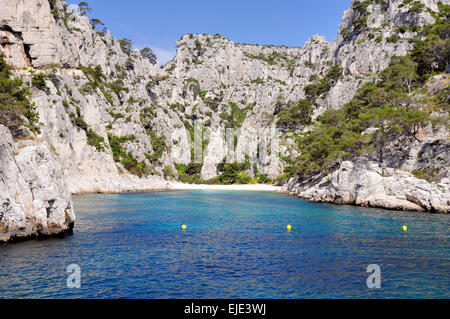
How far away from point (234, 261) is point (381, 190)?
121 ft

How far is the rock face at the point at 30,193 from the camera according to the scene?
22578 millimetres

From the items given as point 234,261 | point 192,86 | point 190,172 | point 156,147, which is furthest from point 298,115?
point 234,261

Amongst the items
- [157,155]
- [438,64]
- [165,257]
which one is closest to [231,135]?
[157,155]

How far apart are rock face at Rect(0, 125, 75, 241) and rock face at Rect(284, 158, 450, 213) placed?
42.7 m

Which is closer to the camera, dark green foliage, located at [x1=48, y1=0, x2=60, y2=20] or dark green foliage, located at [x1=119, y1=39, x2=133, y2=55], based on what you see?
dark green foliage, located at [x1=48, y1=0, x2=60, y2=20]

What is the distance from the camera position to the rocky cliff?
76625 mm

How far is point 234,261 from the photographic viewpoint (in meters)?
19.9

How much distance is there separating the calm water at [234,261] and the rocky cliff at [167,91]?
12.9 m
